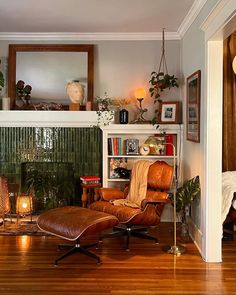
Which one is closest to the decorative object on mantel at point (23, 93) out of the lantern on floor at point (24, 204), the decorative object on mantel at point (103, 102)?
the decorative object on mantel at point (103, 102)

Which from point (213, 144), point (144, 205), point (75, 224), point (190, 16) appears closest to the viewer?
point (75, 224)

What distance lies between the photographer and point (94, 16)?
4.64m

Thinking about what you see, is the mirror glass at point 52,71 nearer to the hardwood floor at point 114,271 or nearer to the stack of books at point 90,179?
the stack of books at point 90,179

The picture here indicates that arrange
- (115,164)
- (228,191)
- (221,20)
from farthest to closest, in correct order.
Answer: (115,164) < (228,191) < (221,20)

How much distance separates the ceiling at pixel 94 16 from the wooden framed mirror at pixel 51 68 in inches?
9.2

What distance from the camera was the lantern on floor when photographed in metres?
5.13

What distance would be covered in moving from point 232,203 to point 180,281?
1428 mm

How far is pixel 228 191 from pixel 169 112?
1486 mm

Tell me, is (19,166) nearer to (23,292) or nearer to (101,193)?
(101,193)

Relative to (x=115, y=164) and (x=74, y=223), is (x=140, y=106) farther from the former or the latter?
(x=74, y=223)

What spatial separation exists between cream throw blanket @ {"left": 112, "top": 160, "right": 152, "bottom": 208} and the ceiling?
71.4 inches

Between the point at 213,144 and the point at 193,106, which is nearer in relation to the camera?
the point at 213,144

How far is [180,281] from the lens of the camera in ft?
10.9

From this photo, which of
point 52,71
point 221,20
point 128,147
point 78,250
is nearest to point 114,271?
point 78,250
